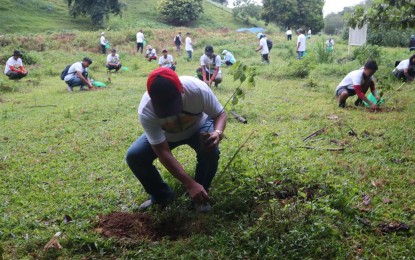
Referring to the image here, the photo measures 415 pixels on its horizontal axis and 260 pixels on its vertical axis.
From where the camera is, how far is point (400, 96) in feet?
25.7

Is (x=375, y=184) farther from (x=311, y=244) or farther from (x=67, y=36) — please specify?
(x=67, y=36)

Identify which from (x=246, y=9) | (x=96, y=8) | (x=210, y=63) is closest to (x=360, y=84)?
(x=210, y=63)

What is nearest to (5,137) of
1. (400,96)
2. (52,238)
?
(52,238)

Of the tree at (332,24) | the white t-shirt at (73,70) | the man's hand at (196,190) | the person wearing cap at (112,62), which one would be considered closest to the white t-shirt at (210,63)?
the white t-shirt at (73,70)

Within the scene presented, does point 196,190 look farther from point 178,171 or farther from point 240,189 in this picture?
point 240,189

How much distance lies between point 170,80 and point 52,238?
1.52m

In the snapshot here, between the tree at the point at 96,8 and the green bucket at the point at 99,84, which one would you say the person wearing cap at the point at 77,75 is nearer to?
the green bucket at the point at 99,84

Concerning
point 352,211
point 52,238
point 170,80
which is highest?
point 170,80

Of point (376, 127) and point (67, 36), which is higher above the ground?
point (67, 36)

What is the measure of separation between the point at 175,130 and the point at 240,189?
2.50 ft

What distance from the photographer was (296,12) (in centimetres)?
4141

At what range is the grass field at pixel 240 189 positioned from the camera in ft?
8.79

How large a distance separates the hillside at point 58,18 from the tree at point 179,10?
3.23 feet

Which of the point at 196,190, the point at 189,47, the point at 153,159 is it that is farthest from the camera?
the point at 189,47
